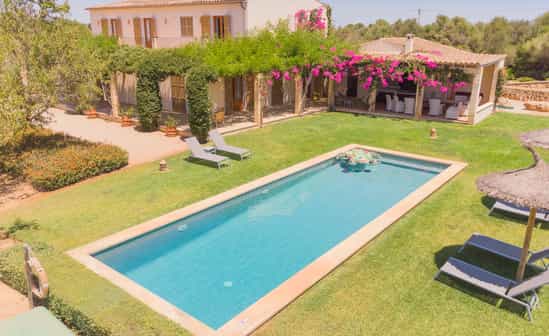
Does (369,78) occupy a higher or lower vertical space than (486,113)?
higher

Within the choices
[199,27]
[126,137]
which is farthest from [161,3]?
[126,137]

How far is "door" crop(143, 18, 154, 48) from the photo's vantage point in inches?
1139

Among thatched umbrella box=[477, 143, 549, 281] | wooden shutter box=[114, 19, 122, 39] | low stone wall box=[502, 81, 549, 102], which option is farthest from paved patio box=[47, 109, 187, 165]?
low stone wall box=[502, 81, 549, 102]

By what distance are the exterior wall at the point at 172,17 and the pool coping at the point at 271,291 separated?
14.9 m

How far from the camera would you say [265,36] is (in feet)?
75.1

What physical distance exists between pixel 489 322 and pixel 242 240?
5.71 m

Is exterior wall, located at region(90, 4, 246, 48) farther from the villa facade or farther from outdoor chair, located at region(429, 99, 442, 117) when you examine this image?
outdoor chair, located at region(429, 99, 442, 117)

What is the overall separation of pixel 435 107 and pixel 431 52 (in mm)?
3228

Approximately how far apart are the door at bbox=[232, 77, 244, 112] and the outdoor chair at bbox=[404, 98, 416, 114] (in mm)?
10176

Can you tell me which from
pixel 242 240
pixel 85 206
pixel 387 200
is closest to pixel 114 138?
pixel 85 206

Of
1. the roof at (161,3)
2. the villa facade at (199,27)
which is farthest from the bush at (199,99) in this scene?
the roof at (161,3)

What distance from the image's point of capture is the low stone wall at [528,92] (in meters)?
31.6

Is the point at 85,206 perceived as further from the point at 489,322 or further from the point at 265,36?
the point at 265,36

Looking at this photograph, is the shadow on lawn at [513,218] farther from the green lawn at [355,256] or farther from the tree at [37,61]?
the tree at [37,61]
